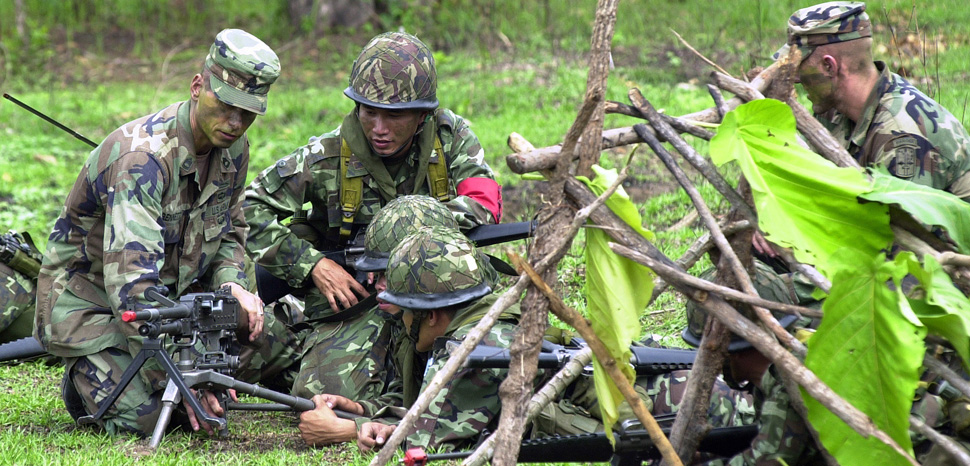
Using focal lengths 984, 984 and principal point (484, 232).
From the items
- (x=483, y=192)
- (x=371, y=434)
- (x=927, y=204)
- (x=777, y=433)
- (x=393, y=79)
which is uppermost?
(x=927, y=204)

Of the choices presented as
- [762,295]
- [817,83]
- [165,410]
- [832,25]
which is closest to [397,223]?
[165,410]

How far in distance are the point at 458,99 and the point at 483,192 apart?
554cm

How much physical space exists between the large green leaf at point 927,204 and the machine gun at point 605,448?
3.59 ft

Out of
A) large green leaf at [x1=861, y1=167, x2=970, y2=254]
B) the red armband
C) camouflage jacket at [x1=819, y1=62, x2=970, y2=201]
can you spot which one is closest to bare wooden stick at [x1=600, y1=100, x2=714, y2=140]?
large green leaf at [x1=861, y1=167, x2=970, y2=254]

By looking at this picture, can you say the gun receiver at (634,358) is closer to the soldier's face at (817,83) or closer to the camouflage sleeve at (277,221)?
the soldier's face at (817,83)

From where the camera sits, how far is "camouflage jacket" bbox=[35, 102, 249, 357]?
14.4 ft

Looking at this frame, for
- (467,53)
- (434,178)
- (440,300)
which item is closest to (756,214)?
(440,300)

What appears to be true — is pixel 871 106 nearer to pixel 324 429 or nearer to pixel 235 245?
pixel 324 429

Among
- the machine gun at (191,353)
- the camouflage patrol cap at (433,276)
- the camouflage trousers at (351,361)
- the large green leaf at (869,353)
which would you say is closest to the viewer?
the large green leaf at (869,353)

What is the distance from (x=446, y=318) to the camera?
4055 mm

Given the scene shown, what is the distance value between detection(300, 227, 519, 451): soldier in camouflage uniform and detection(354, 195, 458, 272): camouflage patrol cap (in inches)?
21.3

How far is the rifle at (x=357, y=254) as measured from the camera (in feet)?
17.5

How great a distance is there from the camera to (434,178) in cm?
557

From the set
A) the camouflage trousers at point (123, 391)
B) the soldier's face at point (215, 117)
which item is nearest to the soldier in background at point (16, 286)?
the camouflage trousers at point (123, 391)
